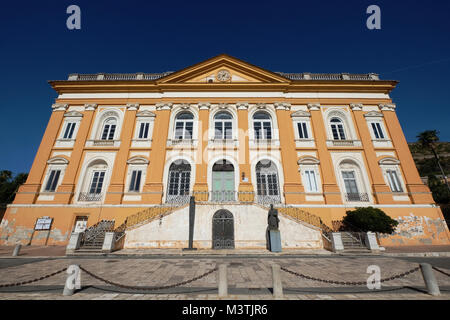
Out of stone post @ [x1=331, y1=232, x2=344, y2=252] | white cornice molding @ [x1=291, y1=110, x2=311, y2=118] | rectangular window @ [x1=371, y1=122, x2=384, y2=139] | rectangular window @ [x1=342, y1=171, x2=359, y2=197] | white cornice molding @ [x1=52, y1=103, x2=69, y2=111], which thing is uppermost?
white cornice molding @ [x1=52, y1=103, x2=69, y2=111]

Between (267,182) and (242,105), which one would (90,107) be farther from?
(267,182)


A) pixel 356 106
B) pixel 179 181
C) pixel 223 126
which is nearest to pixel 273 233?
pixel 179 181

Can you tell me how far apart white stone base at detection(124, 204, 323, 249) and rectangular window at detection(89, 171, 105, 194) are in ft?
19.2

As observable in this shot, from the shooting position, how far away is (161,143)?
15.2 m

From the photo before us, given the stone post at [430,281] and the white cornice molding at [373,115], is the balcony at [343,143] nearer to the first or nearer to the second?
the white cornice molding at [373,115]

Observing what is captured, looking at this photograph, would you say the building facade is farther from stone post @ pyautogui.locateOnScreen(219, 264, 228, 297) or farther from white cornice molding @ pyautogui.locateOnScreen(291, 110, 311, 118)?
stone post @ pyautogui.locateOnScreen(219, 264, 228, 297)

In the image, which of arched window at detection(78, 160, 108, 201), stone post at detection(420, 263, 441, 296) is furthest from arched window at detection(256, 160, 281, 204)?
arched window at detection(78, 160, 108, 201)

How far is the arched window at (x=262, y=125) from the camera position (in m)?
16.1

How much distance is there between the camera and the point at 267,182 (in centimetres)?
1430

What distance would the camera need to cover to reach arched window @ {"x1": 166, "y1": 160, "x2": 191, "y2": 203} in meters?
13.6

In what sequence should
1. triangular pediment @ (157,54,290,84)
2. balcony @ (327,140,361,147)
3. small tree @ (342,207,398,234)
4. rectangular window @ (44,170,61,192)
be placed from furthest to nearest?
triangular pediment @ (157,54,290,84), balcony @ (327,140,361,147), rectangular window @ (44,170,61,192), small tree @ (342,207,398,234)

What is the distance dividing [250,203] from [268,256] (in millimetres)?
3184
